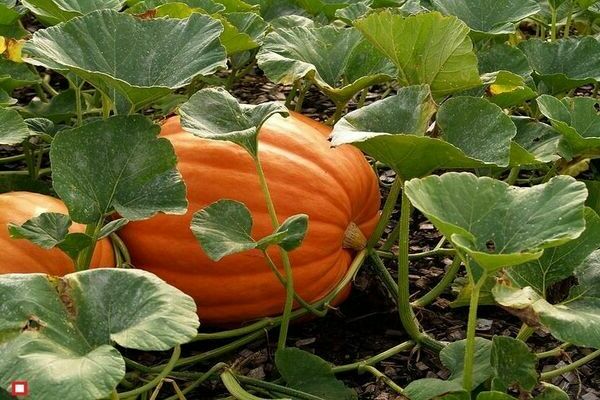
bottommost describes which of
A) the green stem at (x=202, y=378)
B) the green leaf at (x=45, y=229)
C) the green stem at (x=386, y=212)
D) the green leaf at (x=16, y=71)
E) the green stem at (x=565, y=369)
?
the green stem at (x=202, y=378)

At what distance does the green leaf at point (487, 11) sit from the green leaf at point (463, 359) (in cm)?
77

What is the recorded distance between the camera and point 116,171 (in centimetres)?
135

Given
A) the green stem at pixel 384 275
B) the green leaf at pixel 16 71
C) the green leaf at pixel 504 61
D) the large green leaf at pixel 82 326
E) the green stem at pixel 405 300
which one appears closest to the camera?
the large green leaf at pixel 82 326

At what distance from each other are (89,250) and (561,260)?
2.01 ft

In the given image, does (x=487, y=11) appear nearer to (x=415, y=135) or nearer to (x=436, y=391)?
(x=415, y=135)

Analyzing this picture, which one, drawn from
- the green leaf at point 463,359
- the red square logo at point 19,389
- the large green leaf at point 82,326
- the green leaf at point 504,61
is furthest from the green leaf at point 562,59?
the red square logo at point 19,389

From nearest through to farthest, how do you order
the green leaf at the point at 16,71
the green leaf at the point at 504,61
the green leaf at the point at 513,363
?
the green leaf at the point at 513,363, the green leaf at the point at 504,61, the green leaf at the point at 16,71

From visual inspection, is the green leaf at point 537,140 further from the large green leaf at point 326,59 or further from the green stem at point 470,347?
the green stem at point 470,347

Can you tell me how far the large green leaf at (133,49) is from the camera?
4.81ft

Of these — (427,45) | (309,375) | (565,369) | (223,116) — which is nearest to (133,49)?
(223,116)

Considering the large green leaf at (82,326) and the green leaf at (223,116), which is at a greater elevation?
the green leaf at (223,116)

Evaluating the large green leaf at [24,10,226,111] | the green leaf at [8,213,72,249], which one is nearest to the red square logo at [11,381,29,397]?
the green leaf at [8,213,72,249]

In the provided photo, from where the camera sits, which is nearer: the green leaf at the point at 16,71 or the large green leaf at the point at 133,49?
the large green leaf at the point at 133,49

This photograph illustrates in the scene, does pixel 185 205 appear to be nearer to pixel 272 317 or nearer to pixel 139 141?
pixel 139 141
